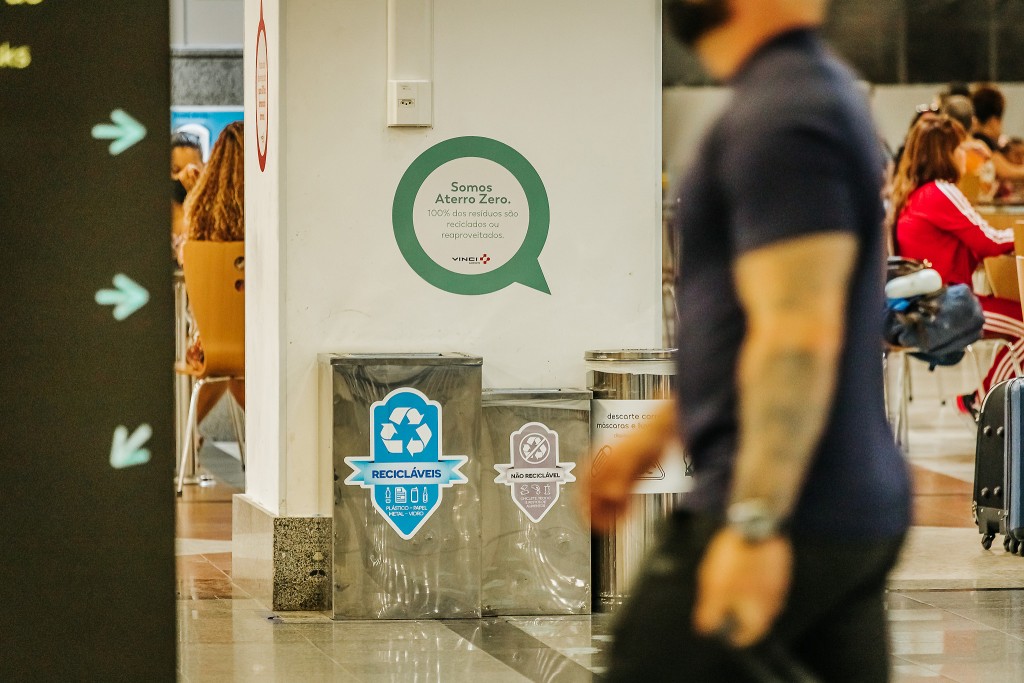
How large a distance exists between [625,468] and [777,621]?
0.40 metres

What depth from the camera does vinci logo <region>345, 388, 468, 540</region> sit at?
18.9ft

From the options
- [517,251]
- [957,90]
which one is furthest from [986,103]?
[517,251]

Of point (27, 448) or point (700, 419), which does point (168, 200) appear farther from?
point (700, 419)

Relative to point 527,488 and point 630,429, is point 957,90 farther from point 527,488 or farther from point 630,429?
point 527,488

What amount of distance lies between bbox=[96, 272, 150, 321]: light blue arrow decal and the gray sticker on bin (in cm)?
304

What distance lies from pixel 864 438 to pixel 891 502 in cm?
9

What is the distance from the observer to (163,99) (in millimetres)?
3002

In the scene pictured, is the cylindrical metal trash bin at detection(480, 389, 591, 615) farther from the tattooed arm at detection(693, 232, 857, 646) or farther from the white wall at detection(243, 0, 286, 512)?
the tattooed arm at detection(693, 232, 857, 646)

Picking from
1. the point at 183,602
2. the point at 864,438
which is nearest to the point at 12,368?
the point at 864,438

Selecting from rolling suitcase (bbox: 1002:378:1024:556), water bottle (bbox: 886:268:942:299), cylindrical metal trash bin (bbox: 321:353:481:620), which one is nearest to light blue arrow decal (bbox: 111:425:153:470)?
cylindrical metal trash bin (bbox: 321:353:481:620)

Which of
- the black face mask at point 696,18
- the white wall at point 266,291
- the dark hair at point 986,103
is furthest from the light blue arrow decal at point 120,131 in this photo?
the dark hair at point 986,103

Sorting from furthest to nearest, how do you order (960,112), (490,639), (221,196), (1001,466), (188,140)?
(188,140), (960,112), (221,196), (1001,466), (490,639)

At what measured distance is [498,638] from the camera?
5617mm

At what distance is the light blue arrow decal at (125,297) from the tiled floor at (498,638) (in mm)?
2292
